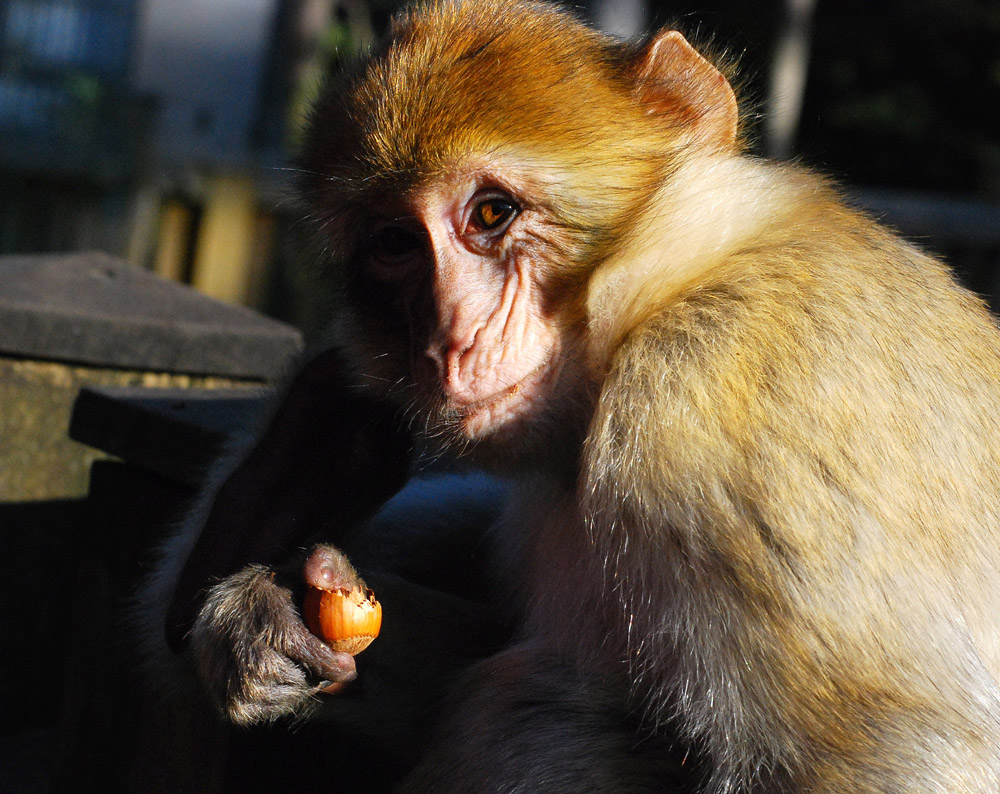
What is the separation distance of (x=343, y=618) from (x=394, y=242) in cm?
69

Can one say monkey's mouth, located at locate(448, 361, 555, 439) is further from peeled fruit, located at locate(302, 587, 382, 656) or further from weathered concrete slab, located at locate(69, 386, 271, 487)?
weathered concrete slab, located at locate(69, 386, 271, 487)

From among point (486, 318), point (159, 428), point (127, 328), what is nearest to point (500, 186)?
point (486, 318)

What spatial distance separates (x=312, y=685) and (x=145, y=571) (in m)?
0.78

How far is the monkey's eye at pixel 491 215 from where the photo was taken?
200 cm

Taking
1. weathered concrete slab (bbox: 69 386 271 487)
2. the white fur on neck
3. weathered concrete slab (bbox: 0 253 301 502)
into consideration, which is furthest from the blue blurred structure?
the white fur on neck

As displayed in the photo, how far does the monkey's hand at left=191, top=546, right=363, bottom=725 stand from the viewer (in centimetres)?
195

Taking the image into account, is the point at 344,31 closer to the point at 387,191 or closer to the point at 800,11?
the point at 800,11

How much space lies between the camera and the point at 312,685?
6.55ft

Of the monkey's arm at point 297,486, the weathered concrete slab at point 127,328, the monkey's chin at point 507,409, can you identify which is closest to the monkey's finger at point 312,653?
the monkey's arm at point 297,486

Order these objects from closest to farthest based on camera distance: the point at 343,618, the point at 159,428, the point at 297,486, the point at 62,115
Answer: the point at 343,618
the point at 297,486
the point at 159,428
the point at 62,115

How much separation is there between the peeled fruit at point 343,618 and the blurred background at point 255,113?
185 inches

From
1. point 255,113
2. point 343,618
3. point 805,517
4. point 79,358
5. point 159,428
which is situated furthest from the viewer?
point 255,113

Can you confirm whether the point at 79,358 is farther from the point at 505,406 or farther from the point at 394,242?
the point at 505,406

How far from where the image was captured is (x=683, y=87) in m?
2.13
